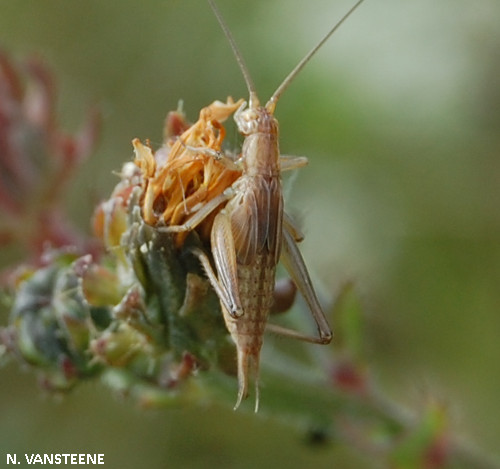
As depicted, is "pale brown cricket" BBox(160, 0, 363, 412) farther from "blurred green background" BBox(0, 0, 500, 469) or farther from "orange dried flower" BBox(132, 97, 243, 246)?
"blurred green background" BBox(0, 0, 500, 469)

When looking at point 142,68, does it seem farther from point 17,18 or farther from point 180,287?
point 180,287

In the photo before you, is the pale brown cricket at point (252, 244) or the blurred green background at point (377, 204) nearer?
the pale brown cricket at point (252, 244)

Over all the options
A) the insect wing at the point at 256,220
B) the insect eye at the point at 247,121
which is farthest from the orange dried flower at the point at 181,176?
the insect eye at the point at 247,121

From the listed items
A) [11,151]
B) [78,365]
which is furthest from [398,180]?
[78,365]

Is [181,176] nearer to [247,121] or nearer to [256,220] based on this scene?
[256,220]

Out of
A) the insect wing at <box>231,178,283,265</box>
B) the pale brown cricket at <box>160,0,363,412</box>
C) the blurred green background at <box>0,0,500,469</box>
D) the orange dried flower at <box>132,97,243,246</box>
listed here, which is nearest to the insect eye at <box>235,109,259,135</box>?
the pale brown cricket at <box>160,0,363,412</box>

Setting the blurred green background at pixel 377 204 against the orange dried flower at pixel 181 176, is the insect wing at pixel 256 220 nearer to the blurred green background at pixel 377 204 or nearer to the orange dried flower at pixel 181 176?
the orange dried flower at pixel 181 176
